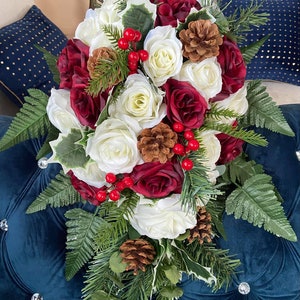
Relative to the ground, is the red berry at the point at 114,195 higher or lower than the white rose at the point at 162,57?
lower

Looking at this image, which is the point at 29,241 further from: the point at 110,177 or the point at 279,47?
the point at 279,47

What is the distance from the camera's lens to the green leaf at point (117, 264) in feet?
2.27

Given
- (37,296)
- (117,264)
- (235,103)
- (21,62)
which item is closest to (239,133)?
(235,103)

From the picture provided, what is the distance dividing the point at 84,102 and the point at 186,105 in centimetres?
14

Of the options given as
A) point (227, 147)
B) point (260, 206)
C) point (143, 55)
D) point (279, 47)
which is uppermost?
point (143, 55)

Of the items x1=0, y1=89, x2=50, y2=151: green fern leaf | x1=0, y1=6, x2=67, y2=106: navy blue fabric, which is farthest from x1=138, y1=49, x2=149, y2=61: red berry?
x1=0, y1=6, x2=67, y2=106: navy blue fabric

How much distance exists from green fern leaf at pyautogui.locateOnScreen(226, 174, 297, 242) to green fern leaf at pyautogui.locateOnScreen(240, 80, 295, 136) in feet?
0.28

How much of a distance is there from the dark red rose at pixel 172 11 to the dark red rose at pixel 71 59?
11cm

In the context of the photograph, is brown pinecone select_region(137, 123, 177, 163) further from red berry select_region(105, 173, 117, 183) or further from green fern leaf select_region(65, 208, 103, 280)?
green fern leaf select_region(65, 208, 103, 280)

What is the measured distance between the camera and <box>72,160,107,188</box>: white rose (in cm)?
61

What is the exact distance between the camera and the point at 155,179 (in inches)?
22.8

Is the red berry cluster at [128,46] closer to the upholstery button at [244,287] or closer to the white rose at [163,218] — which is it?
the white rose at [163,218]

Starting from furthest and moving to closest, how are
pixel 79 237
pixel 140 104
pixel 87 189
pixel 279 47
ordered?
pixel 279 47 → pixel 79 237 → pixel 87 189 → pixel 140 104

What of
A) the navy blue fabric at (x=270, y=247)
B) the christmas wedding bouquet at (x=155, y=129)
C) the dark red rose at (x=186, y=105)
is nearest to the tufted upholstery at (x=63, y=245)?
the navy blue fabric at (x=270, y=247)
